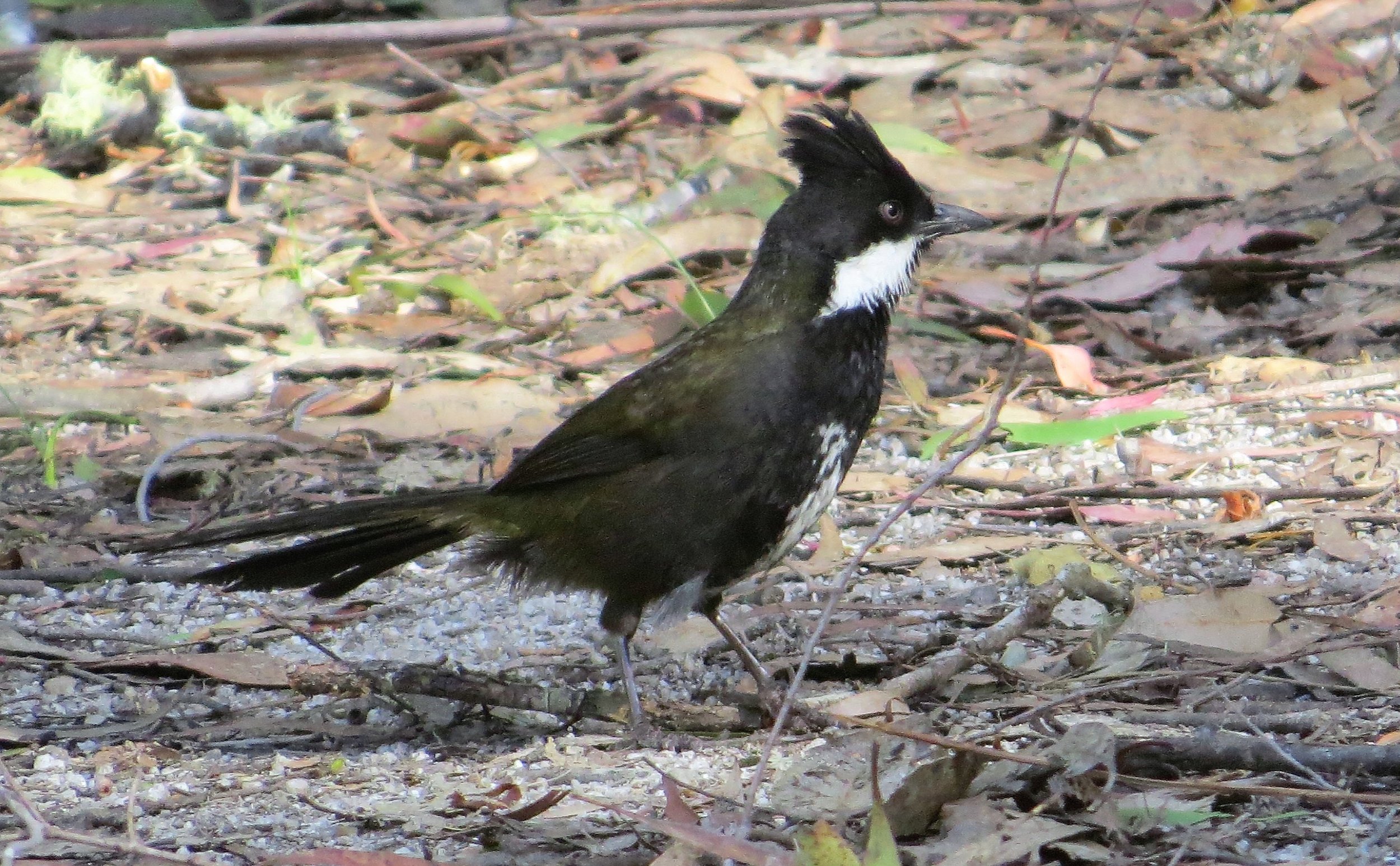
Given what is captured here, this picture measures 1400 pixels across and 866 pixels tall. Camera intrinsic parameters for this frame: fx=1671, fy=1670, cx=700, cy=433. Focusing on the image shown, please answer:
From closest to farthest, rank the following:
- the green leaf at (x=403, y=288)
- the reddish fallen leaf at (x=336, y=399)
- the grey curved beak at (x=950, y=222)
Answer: the grey curved beak at (x=950, y=222) → the reddish fallen leaf at (x=336, y=399) → the green leaf at (x=403, y=288)

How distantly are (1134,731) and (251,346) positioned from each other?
3781 millimetres

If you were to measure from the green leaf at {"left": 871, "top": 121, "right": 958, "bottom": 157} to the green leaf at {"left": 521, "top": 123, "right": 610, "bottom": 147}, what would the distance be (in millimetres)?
1236

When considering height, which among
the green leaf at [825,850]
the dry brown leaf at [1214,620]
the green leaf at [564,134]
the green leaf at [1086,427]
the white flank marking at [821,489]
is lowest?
the green leaf at [564,134]

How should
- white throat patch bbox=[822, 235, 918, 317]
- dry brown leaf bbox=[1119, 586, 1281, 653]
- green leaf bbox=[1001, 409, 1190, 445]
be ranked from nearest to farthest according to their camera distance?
dry brown leaf bbox=[1119, 586, 1281, 653], white throat patch bbox=[822, 235, 918, 317], green leaf bbox=[1001, 409, 1190, 445]

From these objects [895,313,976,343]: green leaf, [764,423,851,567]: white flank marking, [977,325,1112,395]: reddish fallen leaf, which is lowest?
[895,313,976,343]: green leaf

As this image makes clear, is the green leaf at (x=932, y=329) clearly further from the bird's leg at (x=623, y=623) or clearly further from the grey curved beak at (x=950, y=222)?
the bird's leg at (x=623, y=623)

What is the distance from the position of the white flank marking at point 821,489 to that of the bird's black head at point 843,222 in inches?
13.7

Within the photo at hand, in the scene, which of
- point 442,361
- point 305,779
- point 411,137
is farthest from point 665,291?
point 305,779

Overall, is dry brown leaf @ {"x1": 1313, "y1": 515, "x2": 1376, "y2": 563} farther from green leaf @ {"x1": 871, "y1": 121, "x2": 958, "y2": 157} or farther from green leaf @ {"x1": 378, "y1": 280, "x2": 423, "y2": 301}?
green leaf @ {"x1": 378, "y1": 280, "x2": 423, "y2": 301}

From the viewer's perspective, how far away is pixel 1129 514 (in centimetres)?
421

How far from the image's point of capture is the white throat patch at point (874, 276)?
371 cm

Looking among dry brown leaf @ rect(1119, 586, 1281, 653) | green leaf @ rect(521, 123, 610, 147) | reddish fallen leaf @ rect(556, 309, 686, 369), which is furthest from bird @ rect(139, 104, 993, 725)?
green leaf @ rect(521, 123, 610, 147)

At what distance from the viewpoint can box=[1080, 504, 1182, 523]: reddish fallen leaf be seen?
165 inches

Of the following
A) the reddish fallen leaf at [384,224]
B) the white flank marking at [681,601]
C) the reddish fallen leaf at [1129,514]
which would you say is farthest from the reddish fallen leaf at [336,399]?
the reddish fallen leaf at [1129,514]
